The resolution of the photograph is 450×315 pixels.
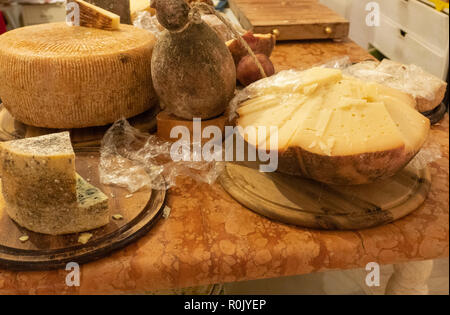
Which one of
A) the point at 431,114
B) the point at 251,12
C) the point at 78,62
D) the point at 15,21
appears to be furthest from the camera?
the point at 15,21

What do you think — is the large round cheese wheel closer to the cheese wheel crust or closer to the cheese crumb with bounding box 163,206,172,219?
the cheese crumb with bounding box 163,206,172,219

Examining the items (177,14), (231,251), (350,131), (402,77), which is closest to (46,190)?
(231,251)

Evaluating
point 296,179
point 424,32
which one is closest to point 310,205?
point 296,179

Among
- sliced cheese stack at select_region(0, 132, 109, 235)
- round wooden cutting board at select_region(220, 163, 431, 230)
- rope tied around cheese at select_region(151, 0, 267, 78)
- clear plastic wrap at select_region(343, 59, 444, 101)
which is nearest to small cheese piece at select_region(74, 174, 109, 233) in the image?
sliced cheese stack at select_region(0, 132, 109, 235)

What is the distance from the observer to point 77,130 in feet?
3.74

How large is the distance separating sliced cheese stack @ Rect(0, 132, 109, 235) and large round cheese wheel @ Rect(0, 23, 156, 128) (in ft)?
Result: 0.90

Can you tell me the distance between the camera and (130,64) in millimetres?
1079

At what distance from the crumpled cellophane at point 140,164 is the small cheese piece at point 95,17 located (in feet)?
0.85

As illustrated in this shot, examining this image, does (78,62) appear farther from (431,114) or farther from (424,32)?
(424,32)

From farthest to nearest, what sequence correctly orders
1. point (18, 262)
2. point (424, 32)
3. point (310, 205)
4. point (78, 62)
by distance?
1. point (424, 32)
2. point (78, 62)
3. point (310, 205)
4. point (18, 262)

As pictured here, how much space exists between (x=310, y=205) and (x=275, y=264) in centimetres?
14

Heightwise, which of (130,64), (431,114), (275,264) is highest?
(130,64)

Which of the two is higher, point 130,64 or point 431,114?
point 130,64

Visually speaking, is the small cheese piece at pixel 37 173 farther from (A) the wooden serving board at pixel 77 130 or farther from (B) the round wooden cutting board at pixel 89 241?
(A) the wooden serving board at pixel 77 130
